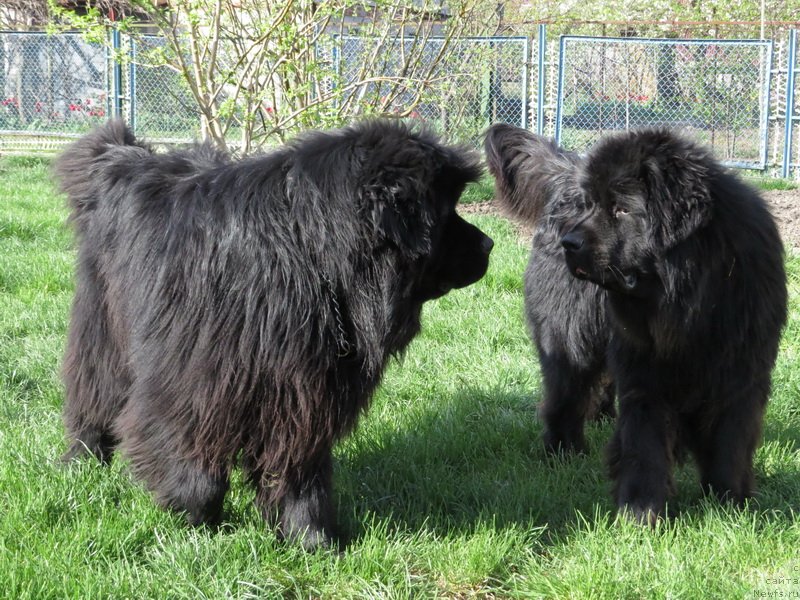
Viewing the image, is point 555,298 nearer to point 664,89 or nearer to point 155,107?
point 664,89

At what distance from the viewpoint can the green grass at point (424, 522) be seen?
2.71m

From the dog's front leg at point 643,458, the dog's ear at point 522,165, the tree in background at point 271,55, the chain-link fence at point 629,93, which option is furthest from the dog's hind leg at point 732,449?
the chain-link fence at point 629,93

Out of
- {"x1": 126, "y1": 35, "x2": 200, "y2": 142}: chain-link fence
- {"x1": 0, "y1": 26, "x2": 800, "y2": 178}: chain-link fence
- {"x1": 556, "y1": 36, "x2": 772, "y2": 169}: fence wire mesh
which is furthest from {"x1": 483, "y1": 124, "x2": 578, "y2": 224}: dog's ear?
{"x1": 126, "y1": 35, "x2": 200, "y2": 142}: chain-link fence

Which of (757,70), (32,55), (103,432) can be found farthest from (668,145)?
(32,55)

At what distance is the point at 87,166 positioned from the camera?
3443 millimetres

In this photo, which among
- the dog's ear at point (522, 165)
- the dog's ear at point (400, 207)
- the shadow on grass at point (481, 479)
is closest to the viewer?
the dog's ear at point (400, 207)

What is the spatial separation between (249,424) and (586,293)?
175 centimetres

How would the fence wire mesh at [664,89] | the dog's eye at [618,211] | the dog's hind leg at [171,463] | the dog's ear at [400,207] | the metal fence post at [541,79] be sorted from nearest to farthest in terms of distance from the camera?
the dog's ear at [400,207] → the dog's hind leg at [171,463] → the dog's eye at [618,211] → the metal fence post at [541,79] → the fence wire mesh at [664,89]

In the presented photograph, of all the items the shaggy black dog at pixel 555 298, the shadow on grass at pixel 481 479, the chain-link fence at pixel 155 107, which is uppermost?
the chain-link fence at pixel 155 107

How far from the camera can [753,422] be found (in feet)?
11.0

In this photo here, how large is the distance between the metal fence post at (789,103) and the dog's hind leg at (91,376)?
12057mm

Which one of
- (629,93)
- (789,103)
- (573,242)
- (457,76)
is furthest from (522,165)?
(789,103)

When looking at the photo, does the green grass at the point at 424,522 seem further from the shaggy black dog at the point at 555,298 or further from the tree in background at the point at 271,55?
the tree in background at the point at 271,55

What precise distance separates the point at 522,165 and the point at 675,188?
1.43 metres
